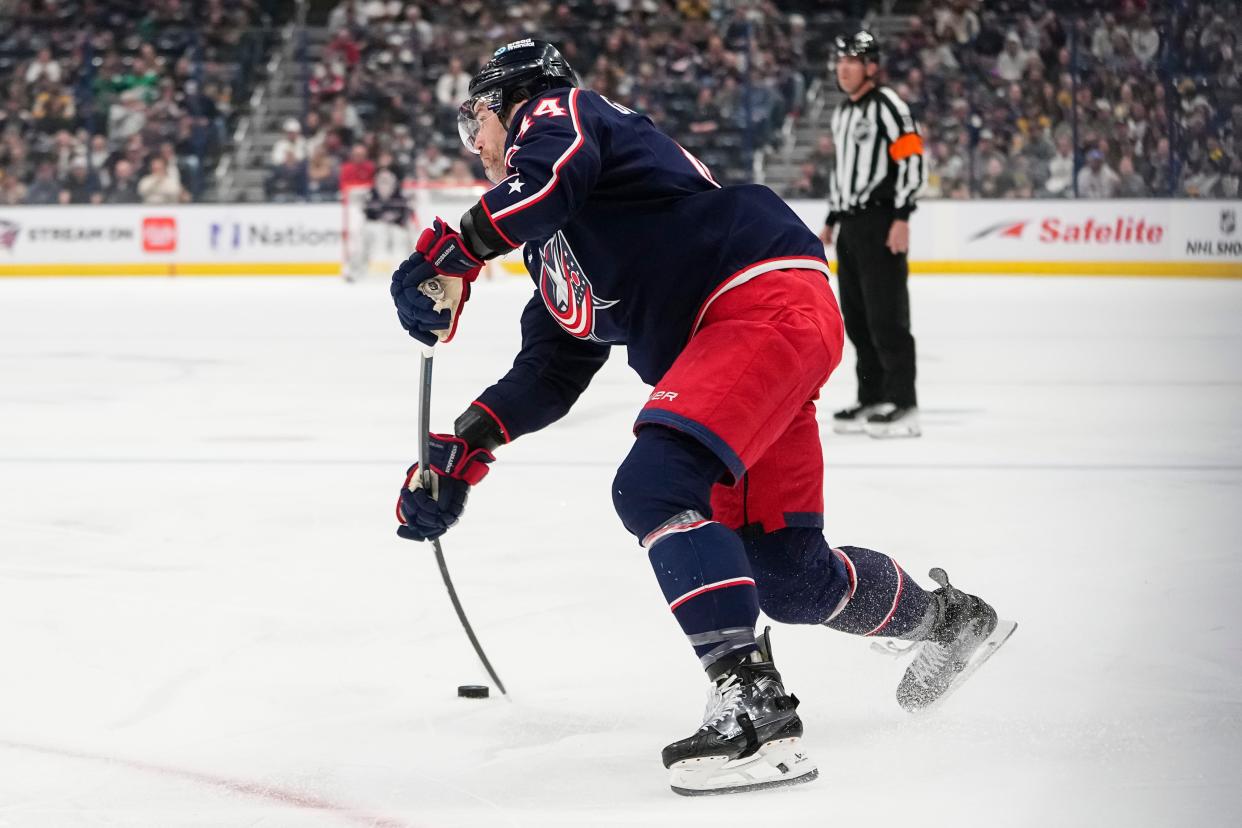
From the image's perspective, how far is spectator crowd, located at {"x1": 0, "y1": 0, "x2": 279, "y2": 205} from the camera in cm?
1453

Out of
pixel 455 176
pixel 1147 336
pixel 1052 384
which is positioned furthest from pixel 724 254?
pixel 455 176

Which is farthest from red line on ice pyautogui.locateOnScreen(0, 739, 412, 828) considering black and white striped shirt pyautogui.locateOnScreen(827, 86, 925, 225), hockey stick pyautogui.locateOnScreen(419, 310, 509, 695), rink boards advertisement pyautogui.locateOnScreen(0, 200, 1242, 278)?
rink boards advertisement pyautogui.locateOnScreen(0, 200, 1242, 278)

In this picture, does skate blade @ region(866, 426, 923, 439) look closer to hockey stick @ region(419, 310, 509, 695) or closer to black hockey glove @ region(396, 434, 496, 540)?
hockey stick @ region(419, 310, 509, 695)

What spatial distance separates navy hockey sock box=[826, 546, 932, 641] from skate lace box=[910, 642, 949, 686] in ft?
0.12

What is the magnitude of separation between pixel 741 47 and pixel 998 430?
34.5ft

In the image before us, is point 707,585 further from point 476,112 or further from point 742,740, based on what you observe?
point 476,112

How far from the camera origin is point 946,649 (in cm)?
245

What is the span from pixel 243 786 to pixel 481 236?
2.54ft

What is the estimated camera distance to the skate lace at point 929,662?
2441 mm

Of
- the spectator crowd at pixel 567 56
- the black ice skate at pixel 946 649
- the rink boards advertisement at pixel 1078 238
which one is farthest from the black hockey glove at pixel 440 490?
the spectator crowd at pixel 567 56

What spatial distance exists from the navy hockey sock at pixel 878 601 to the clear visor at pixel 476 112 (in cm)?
81

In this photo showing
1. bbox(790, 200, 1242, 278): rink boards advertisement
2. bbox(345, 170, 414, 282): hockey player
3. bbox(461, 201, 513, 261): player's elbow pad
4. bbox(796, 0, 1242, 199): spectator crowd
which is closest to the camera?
bbox(461, 201, 513, 261): player's elbow pad

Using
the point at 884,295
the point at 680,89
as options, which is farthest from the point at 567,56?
the point at 884,295

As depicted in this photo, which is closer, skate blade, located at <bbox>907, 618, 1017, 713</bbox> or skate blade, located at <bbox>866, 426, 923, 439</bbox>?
skate blade, located at <bbox>907, 618, 1017, 713</bbox>
